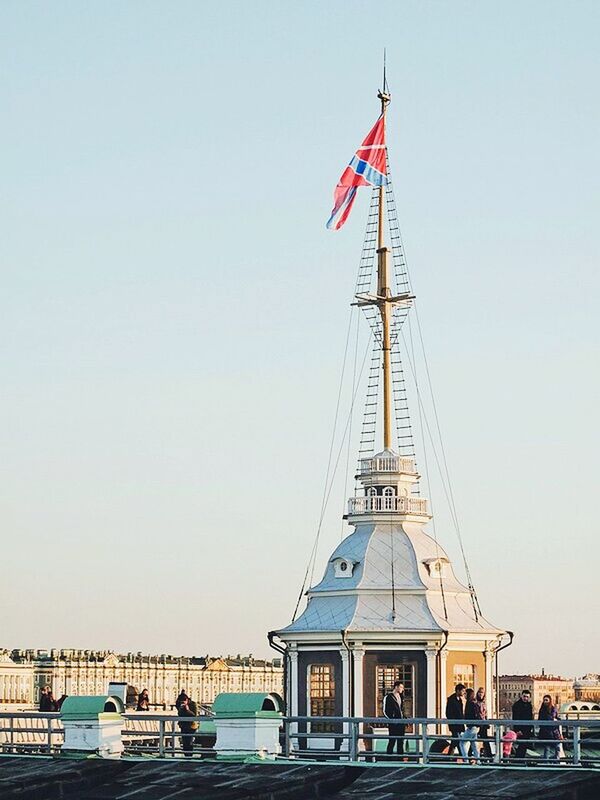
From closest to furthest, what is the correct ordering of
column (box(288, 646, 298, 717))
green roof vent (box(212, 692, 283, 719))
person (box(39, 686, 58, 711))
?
green roof vent (box(212, 692, 283, 719)) → person (box(39, 686, 58, 711)) → column (box(288, 646, 298, 717))

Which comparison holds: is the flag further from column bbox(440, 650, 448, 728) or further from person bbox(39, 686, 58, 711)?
person bbox(39, 686, 58, 711)

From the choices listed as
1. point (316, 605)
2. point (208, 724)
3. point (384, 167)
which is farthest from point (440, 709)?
point (384, 167)

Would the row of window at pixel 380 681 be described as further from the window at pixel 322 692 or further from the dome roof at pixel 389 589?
the dome roof at pixel 389 589

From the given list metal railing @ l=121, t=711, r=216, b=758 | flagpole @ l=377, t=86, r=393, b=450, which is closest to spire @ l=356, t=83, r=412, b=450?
flagpole @ l=377, t=86, r=393, b=450

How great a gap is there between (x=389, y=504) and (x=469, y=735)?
15.6 metres

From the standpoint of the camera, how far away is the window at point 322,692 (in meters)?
44.7

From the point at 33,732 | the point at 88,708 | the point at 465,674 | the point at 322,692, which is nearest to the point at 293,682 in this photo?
the point at 322,692

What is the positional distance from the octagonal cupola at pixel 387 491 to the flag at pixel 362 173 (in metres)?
6.38

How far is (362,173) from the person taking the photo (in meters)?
50.2

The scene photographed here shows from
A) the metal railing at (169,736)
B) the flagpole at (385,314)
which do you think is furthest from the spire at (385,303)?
the metal railing at (169,736)

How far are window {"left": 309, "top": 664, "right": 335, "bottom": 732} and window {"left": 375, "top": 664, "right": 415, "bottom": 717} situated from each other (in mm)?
1156

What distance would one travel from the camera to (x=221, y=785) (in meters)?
27.5

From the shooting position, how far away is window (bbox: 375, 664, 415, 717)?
4406 cm

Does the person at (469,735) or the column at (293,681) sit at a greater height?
the column at (293,681)
